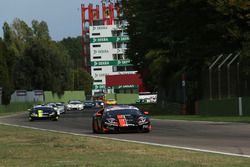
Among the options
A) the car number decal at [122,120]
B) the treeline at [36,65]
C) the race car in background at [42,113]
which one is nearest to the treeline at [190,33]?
the race car in background at [42,113]

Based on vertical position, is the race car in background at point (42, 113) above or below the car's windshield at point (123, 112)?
below

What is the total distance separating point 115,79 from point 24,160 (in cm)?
13367

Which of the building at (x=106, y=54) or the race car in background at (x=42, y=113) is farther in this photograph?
the building at (x=106, y=54)

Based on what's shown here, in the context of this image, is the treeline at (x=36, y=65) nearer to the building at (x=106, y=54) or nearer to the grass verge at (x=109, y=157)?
the building at (x=106, y=54)

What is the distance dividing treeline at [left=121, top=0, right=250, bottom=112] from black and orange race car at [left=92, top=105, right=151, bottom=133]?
56.2 ft

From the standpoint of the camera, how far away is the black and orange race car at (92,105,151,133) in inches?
1111

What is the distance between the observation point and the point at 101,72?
178m

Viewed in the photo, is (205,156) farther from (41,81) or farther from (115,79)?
(115,79)

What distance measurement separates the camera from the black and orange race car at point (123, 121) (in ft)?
92.6

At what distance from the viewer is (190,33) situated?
57.1 m

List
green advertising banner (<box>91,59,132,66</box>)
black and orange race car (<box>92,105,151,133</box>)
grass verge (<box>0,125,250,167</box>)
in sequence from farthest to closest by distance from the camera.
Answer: green advertising banner (<box>91,59,132,66</box>)
black and orange race car (<box>92,105,151,133</box>)
grass verge (<box>0,125,250,167</box>)

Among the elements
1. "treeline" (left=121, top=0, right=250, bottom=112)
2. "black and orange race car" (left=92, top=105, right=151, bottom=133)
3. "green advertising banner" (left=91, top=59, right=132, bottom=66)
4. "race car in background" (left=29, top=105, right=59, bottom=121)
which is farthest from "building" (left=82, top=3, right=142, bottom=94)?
"black and orange race car" (left=92, top=105, right=151, bottom=133)

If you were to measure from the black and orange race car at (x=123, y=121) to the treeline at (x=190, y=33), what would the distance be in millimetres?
17144

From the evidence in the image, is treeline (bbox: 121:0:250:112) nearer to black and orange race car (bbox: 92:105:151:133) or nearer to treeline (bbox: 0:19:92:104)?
black and orange race car (bbox: 92:105:151:133)
